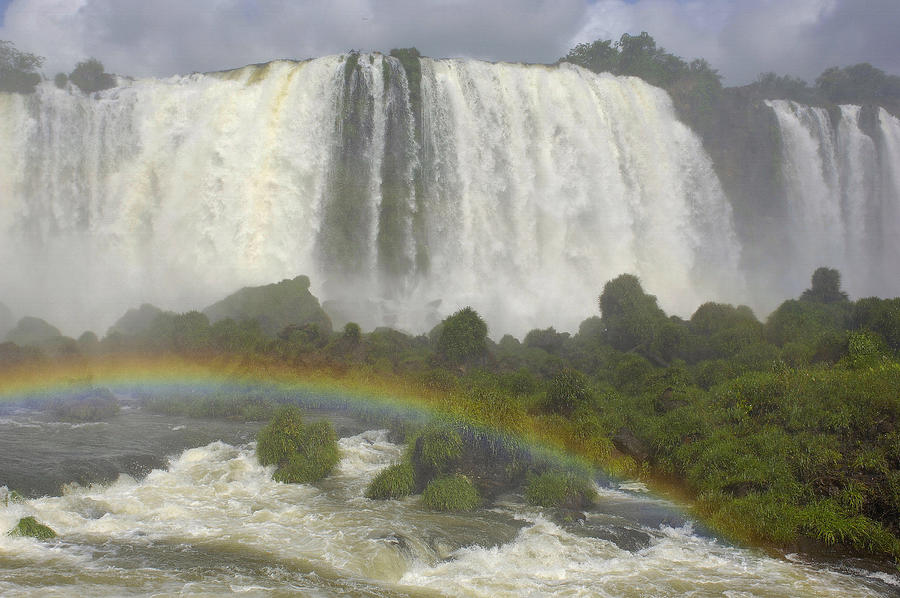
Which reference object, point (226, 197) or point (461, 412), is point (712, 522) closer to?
point (461, 412)

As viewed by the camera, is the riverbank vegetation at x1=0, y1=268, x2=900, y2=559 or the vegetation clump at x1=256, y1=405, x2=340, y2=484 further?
the vegetation clump at x1=256, y1=405, x2=340, y2=484

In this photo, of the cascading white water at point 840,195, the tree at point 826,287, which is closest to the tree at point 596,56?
the cascading white water at point 840,195

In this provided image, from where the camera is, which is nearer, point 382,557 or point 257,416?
point 382,557

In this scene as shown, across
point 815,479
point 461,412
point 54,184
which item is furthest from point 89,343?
point 815,479

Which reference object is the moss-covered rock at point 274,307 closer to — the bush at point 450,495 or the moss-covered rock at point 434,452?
the moss-covered rock at point 434,452

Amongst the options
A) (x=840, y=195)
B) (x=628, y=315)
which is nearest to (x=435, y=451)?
(x=628, y=315)

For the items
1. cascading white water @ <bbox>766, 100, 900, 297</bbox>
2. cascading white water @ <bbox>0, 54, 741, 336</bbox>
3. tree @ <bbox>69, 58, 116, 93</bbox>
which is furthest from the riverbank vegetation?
cascading white water @ <bbox>766, 100, 900, 297</bbox>

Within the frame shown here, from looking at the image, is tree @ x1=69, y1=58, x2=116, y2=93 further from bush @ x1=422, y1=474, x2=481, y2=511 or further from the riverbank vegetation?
bush @ x1=422, y1=474, x2=481, y2=511
